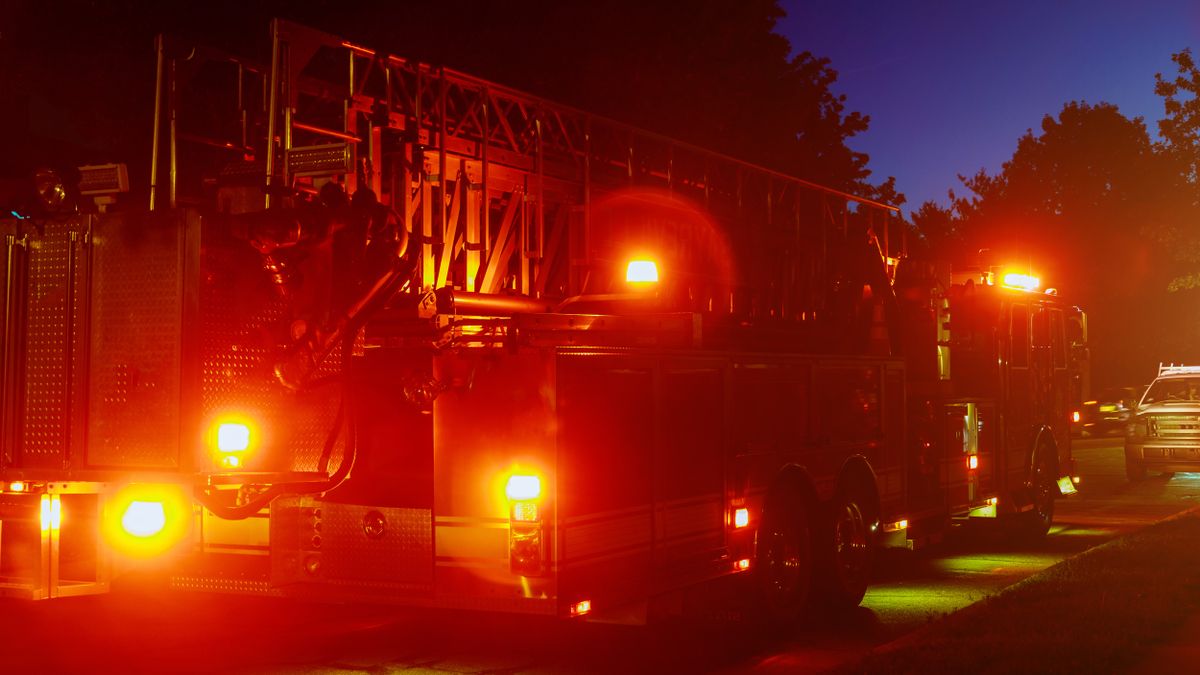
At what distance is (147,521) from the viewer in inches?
284

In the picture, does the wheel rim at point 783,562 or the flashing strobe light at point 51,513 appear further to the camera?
the wheel rim at point 783,562

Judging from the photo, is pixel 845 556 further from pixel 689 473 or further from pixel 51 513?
pixel 51 513

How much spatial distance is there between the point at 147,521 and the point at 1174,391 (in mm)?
20456

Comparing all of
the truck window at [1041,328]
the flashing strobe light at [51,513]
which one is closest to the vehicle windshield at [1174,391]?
the truck window at [1041,328]

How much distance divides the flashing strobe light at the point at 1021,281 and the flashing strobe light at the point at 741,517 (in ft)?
21.6

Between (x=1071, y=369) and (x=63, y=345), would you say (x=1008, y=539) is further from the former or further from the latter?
(x=63, y=345)

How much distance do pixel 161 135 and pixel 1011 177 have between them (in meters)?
53.3

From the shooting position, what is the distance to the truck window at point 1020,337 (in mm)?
14242

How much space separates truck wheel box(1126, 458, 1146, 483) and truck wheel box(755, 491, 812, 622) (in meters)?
15.4

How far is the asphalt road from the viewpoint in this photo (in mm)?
8477

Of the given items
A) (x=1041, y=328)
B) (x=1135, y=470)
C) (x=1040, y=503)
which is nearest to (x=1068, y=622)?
(x=1040, y=503)

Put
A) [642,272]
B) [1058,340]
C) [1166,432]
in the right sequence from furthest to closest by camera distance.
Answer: [1166,432]
[1058,340]
[642,272]

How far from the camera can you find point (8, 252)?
7758mm

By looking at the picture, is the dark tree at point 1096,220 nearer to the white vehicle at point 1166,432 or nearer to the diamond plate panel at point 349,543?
the white vehicle at point 1166,432
